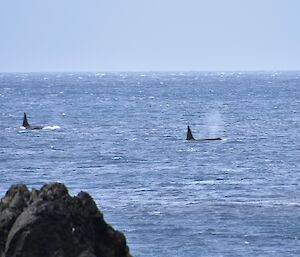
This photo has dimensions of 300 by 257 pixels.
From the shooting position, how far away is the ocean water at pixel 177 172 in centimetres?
4650

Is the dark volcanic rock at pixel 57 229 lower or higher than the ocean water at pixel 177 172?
higher

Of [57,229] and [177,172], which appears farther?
[177,172]

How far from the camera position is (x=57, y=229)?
18297mm

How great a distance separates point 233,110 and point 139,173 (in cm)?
9429

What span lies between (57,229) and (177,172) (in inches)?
2241

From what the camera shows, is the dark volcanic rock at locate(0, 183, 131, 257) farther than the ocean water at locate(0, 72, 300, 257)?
No

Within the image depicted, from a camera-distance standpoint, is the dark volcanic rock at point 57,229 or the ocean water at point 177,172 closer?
the dark volcanic rock at point 57,229

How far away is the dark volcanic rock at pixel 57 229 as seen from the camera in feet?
60.0

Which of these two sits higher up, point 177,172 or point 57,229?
point 57,229

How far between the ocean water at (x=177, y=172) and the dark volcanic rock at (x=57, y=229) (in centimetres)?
2339

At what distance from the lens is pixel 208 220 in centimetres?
5059

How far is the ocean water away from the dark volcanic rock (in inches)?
921

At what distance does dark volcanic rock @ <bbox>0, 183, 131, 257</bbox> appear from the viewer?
720 inches

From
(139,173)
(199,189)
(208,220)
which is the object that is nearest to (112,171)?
(139,173)
